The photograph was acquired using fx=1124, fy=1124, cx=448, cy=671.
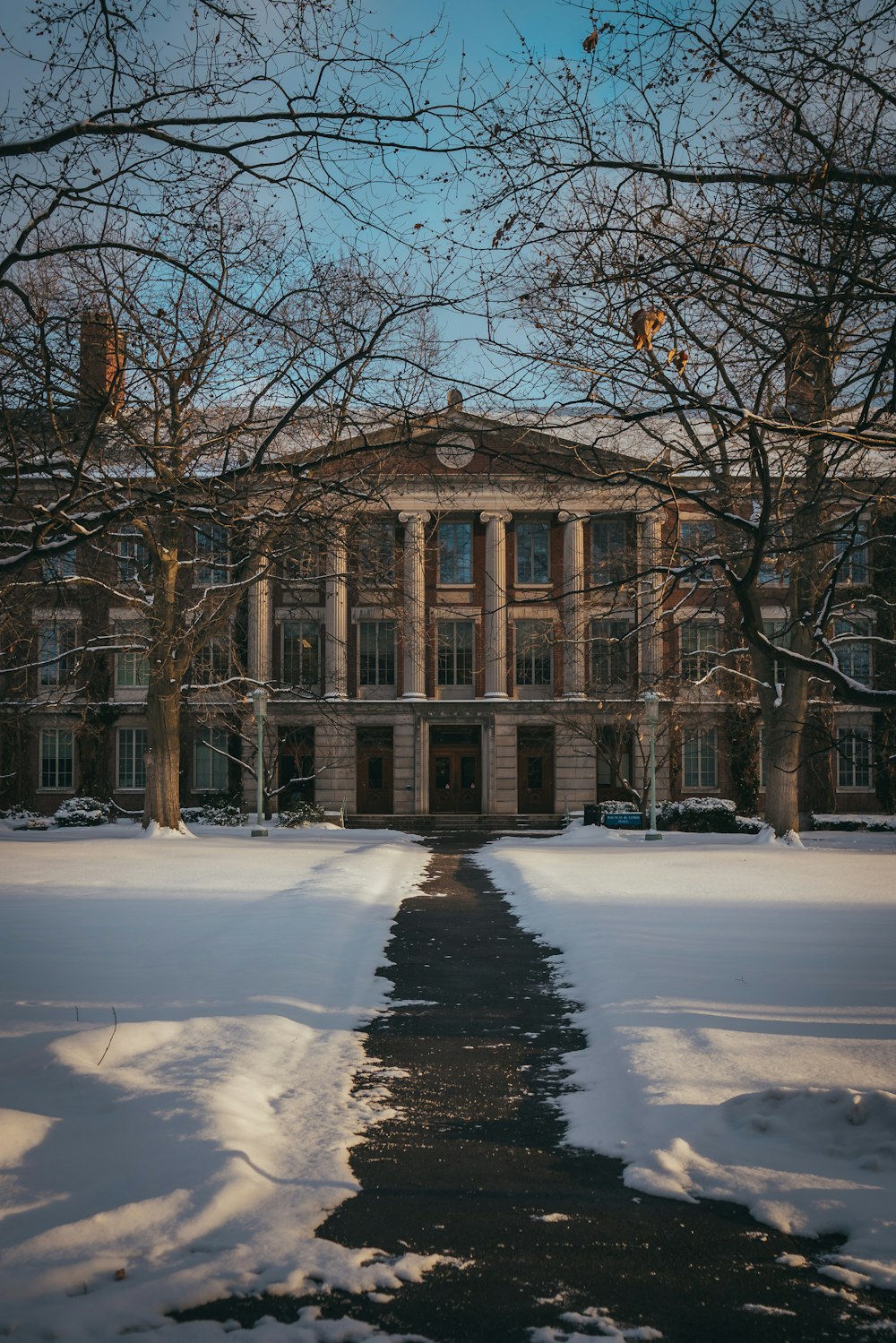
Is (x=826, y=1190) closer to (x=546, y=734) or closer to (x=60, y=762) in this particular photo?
(x=546, y=734)

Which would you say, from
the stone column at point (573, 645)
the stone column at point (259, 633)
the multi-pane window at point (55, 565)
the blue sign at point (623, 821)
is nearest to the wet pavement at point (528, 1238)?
the multi-pane window at point (55, 565)

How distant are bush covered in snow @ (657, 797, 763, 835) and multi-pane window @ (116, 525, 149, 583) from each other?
20.4 metres

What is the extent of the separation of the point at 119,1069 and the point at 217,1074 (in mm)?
558

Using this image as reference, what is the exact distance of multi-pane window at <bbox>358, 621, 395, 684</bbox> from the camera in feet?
167

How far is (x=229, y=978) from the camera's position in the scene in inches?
373

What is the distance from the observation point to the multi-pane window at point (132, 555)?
2197 cm

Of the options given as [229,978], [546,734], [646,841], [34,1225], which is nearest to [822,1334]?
[34,1225]

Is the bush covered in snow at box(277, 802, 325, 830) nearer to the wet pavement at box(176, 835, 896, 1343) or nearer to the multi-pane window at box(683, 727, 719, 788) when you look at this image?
the multi-pane window at box(683, 727, 719, 788)

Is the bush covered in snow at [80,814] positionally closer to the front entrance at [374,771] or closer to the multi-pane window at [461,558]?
the front entrance at [374,771]

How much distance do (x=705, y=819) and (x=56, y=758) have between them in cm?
2882

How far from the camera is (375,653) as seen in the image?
51156mm

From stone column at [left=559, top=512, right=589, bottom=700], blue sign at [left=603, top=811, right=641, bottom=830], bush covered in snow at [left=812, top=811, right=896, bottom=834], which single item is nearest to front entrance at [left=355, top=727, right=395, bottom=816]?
stone column at [left=559, top=512, right=589, bottom=700]

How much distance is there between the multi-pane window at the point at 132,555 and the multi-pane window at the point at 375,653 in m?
10.9

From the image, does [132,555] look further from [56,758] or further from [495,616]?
[56,758]
